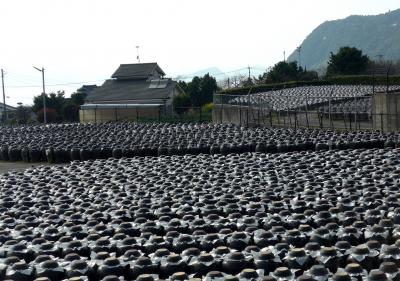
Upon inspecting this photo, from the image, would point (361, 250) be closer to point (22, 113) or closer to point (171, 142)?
point (171, 142)

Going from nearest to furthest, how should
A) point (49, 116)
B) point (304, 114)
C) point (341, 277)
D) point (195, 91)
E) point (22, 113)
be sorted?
point (341, 277), point (304, 114), point (49, 116), point (195, 91), point (22, 113)

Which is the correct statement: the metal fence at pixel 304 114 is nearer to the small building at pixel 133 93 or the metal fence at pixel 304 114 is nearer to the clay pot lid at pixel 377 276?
the small building at pixel 133 93

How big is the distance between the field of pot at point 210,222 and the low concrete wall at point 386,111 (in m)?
13.5

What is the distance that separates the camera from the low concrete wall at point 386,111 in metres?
33.0

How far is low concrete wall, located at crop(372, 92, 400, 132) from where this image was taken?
33.0 meters

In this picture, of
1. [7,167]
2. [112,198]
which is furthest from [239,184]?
[7,167]

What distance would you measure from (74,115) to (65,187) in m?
53.7

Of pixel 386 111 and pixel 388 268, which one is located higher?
pixel 386 111

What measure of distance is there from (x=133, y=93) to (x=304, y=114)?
106ft

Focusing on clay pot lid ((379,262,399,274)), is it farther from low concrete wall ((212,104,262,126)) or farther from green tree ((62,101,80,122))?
green tree ((62,101,80,122))

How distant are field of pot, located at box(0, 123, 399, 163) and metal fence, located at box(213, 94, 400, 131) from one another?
5284 mm

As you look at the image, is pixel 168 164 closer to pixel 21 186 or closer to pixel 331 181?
pixel 21 186

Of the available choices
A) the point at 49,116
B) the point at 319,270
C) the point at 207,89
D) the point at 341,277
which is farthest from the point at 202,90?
the point at 341,277

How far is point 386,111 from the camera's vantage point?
3347 cm
